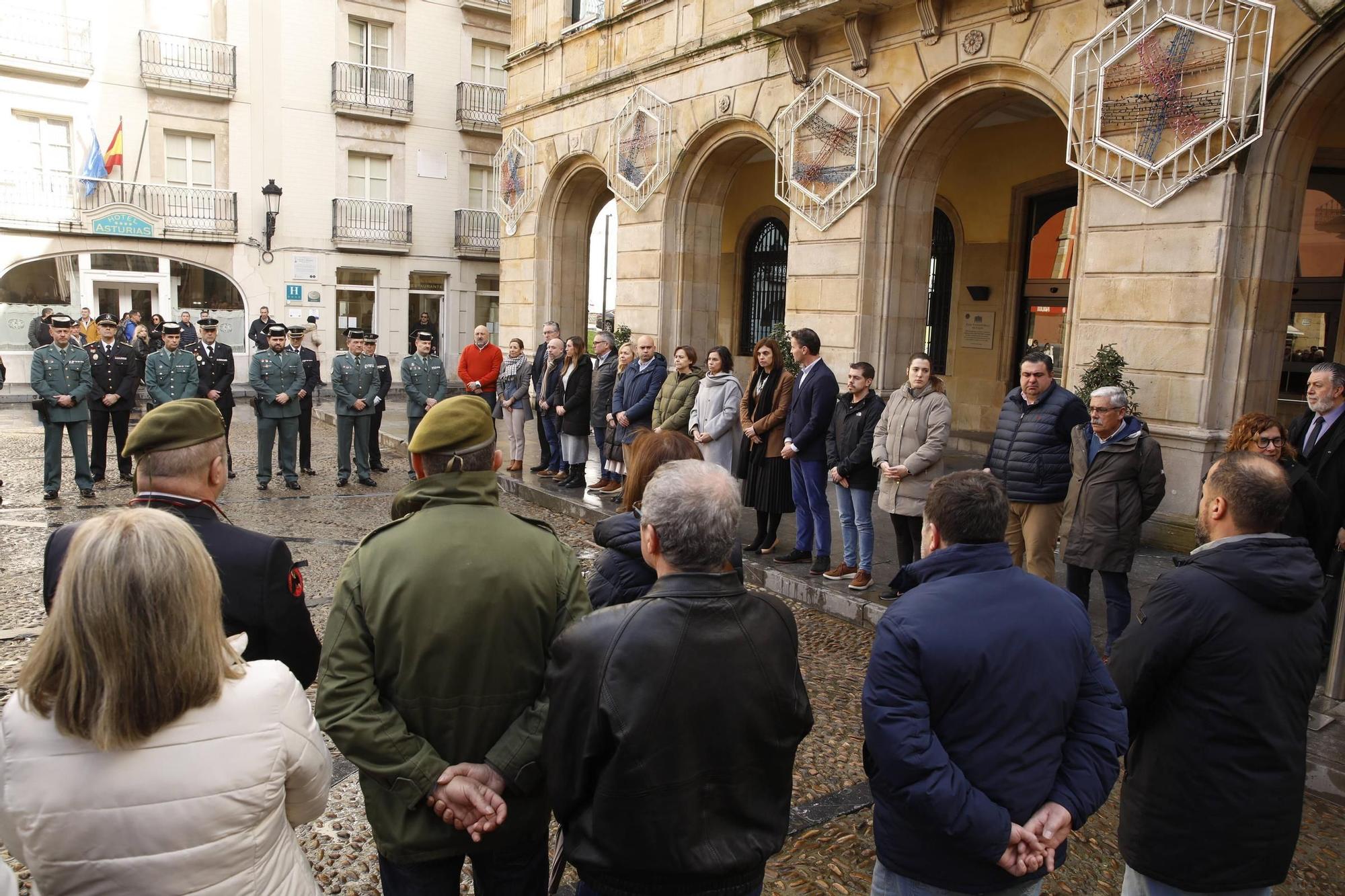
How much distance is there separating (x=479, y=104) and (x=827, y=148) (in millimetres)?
19695

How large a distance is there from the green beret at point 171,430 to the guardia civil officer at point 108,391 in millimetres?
9147

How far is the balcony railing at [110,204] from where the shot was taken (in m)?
22.7

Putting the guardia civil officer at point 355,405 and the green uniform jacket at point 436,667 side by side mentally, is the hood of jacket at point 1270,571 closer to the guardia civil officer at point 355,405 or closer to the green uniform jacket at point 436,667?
the green uniform jacket at point 436,667

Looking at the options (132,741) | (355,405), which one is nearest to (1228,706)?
(132,741)

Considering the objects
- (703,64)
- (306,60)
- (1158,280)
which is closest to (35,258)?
(306,60)

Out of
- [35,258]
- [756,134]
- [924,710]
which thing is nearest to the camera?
[924,710]

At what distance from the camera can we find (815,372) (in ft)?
25.6

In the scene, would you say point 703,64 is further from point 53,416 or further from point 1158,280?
point 53,416

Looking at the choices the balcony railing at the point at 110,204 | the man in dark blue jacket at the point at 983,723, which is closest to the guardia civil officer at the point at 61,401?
the man in dark blue jacket at the point at 983,723

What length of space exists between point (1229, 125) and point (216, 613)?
27.7 feet

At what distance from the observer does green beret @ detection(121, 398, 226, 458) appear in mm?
2771

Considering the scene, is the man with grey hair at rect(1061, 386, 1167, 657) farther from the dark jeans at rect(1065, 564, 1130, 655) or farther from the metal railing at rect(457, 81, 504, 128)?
the metal railing at rect(457, 81, 504, 128)

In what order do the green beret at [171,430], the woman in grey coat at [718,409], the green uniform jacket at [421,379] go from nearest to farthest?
A: the green beret at [171,430] → the woman in grey coat at [718,409] → the green uniform jacket at [421,379]

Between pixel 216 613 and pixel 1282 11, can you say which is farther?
pixel 1282 11
